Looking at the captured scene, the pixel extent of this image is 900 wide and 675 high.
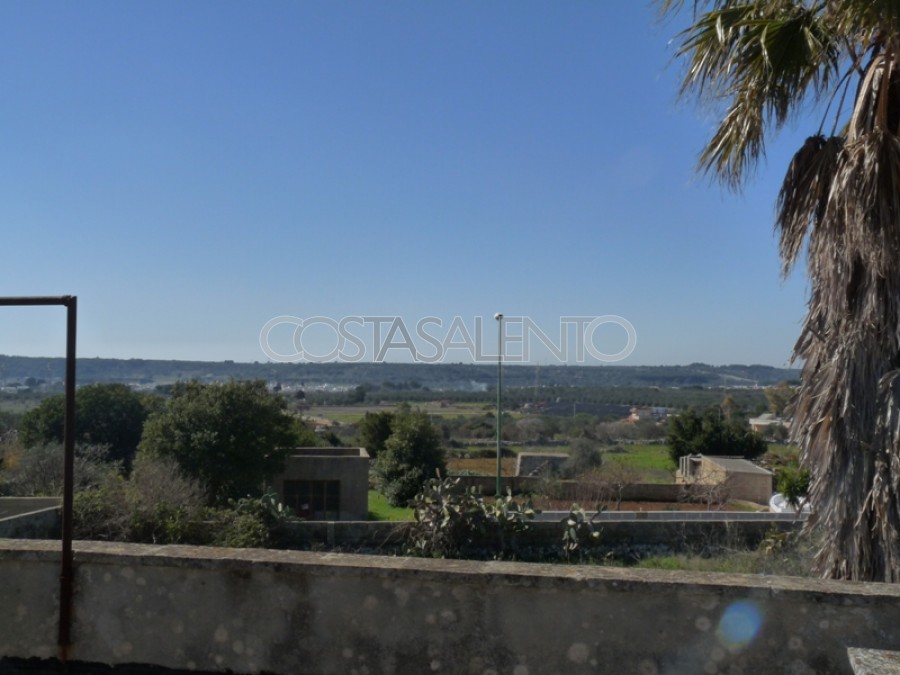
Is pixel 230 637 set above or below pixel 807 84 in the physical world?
below

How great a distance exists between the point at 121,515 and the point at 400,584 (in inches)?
347

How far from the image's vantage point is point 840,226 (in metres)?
5.32

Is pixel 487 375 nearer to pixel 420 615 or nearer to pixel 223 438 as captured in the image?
pixel 223 438

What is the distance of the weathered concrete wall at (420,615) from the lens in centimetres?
354

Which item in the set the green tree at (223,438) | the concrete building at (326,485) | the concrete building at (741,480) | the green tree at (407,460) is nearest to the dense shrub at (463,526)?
the concrete building at (326,485)

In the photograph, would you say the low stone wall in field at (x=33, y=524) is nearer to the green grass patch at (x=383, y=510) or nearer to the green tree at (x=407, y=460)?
the green grass patch at (x=383, y=510)

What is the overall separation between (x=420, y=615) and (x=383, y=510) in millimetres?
26008

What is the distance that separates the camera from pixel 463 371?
187 ft

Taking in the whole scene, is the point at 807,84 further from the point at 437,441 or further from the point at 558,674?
the point at 437,441

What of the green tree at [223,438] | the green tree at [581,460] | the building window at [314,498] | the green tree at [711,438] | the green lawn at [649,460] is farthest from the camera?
the green tree at [711,438]

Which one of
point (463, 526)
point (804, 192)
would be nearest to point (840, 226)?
point (804, 192)

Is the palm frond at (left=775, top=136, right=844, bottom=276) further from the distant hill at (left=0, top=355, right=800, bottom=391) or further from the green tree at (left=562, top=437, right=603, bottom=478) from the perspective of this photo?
the distant hill at (left=0, top=355, right=800, bottom=391)

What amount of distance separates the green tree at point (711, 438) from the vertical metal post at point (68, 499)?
4060 centimetres

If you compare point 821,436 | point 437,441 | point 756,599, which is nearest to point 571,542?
point 821,436
